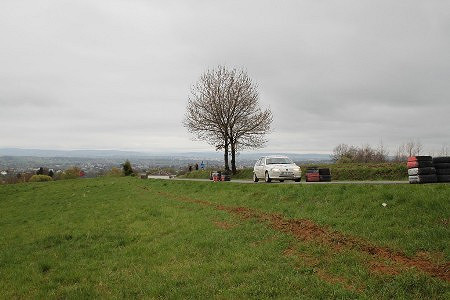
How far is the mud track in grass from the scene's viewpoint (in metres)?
7.42

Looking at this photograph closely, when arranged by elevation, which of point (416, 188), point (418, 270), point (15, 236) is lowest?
point (15, 236)

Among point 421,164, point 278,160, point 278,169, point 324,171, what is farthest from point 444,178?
point 278,160

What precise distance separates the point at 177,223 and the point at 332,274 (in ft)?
27.0

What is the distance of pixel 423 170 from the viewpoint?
674 inches

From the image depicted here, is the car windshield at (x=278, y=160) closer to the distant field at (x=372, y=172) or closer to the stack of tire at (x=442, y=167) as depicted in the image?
the distant field at (x=372, y=172)

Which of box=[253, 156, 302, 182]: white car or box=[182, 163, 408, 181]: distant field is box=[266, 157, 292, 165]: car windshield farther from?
box=[182, 163, 408, 181]: distant field

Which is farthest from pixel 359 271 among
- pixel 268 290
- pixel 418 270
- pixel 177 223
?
pixel 177 223

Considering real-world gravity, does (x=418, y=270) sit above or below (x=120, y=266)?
above

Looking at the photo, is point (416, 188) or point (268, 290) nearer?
point (268, 290)

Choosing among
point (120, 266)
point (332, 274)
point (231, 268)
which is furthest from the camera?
point (120, 266)

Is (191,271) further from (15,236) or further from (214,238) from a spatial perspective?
(15,236)

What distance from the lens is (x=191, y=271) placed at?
882cm

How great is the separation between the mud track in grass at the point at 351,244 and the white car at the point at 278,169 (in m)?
11.4

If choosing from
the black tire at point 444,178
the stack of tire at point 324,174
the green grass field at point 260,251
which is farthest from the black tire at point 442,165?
the stack of tire at point 324,174
